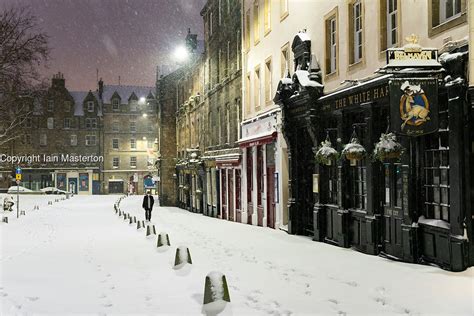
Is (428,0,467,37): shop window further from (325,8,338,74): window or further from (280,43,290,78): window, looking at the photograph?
(280,43,290,78): window

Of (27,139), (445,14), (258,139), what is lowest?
(258,139)

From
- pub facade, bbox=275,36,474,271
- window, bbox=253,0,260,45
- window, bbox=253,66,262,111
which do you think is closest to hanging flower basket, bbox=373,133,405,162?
pub facade, bbox=275,36,474,271

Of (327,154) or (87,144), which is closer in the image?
(327,154)

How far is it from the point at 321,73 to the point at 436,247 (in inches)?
307

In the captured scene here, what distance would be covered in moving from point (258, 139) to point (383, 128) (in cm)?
1057

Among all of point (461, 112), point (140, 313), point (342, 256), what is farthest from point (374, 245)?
point (140, 313)

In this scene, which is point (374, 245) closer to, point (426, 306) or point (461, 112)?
point (461, 112)

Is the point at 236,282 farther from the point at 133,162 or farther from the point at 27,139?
the point at 27,139

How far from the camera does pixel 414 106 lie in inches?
433

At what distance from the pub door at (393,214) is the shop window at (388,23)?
9.58 feet

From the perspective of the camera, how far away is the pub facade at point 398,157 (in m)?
10.5

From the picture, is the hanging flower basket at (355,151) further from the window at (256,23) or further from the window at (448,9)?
the window at (256,23)

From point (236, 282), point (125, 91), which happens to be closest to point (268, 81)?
point (236, 282)

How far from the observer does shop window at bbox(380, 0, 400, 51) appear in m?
13.3
